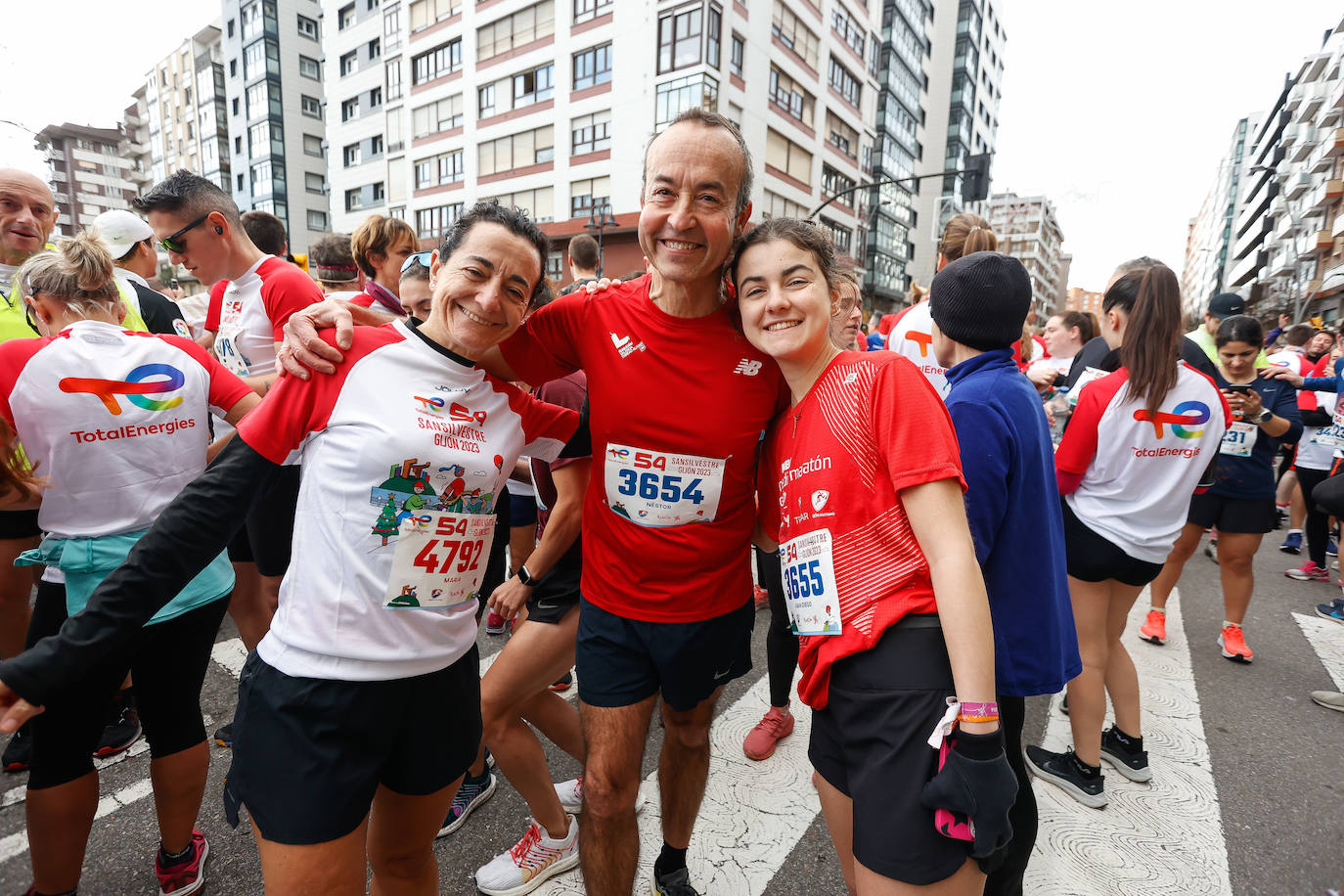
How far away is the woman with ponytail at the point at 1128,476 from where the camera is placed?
110 inches

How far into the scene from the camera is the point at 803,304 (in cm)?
165

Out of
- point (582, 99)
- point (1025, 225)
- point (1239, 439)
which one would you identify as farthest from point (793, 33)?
point (1025, 225)

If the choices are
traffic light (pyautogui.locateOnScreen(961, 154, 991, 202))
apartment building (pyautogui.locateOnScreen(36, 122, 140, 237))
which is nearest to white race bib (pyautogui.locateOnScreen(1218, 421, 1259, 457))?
traffic light (pyautogui.locateOnScreen(961, 154, 991, 202))

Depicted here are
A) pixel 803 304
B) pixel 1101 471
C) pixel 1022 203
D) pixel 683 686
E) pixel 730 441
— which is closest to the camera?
pixel 803 304

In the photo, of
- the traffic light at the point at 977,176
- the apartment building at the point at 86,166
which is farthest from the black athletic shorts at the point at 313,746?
the apartment building at the point at 86,166

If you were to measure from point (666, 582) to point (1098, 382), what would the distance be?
92.5 inches

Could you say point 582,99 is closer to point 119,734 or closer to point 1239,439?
point 1239,439

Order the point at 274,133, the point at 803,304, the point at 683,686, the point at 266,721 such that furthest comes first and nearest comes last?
the point at 274,133 → the point at 683,686 → the point at 803,304 → the point at 266,721

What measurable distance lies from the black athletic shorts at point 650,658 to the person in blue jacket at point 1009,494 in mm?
829

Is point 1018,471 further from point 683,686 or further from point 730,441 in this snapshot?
point 683,686

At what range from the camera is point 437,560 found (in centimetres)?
158

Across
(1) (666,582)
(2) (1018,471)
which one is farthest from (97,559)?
(2) (1018,471)

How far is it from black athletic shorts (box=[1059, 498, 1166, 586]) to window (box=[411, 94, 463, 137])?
35719 mm

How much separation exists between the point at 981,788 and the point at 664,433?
117cm
